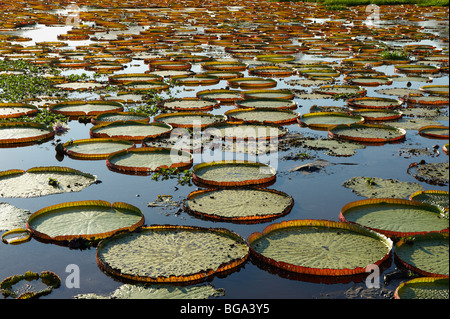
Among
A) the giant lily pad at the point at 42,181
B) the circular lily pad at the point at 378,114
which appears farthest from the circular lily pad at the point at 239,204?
the circular lily pad at the point at 378,114

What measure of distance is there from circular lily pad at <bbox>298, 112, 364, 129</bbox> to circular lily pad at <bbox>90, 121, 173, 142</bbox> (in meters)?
2.24

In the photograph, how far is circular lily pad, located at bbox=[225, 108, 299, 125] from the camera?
28.3 ft

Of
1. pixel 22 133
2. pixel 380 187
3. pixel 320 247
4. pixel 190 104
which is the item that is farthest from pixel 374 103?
pixel 22 133

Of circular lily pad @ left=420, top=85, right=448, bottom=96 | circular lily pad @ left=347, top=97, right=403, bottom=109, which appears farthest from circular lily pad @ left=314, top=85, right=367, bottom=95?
circular lily pad @ left=420, top=85, right=448, bottom=96

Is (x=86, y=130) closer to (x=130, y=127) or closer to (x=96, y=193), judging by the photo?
(x=130, y=127)

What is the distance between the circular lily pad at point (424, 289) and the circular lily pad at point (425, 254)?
0.44 ft

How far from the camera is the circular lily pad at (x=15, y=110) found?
354 inches

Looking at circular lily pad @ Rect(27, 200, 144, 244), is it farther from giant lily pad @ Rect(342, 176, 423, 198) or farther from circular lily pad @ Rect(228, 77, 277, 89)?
circular lily pad @ Rect(228, 77, 277, 89)

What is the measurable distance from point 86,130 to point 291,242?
493 centimetres

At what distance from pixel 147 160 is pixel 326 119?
133 inches

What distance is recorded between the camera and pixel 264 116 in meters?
8.89

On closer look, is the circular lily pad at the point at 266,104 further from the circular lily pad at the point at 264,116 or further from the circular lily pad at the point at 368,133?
the circular lily pad at the point at 368,133

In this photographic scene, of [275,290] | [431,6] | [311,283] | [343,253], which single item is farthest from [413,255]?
[431,6]

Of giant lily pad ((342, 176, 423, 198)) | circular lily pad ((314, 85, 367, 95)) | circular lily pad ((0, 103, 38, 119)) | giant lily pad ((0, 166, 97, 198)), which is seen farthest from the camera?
circular lily pad ((314, 85, 367, 95))
